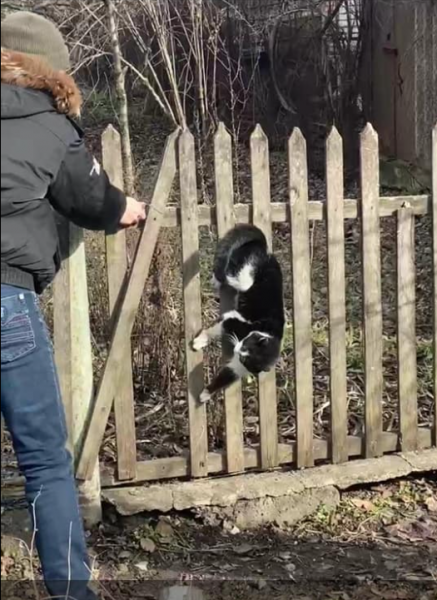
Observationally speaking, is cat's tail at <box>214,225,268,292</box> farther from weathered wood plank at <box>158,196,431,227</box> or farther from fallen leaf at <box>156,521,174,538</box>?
fallen leaf at <box>156,521,174,538</box>

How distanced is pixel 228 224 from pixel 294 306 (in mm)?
540

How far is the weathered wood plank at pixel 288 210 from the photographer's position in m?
4.14

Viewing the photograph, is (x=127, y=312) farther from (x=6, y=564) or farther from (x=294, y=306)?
Result: (x=6, y=564)

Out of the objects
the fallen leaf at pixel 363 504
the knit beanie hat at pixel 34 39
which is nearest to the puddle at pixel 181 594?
the fallen leaf at pixel 363 504

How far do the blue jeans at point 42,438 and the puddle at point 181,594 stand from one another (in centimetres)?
60

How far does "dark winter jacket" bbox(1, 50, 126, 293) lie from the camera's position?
2797 millimetres

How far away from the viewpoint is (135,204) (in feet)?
10.8

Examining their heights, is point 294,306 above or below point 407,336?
above

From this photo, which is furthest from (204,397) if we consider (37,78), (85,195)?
(37,78)

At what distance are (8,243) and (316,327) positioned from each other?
4000mm

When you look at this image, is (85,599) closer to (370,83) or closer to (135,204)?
(135,204)

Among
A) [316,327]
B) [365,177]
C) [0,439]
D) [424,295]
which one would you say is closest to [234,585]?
[0,439]

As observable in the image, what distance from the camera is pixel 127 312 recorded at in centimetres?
410

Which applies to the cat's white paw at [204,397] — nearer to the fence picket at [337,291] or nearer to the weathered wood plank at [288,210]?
the fence picket at [337,291]
